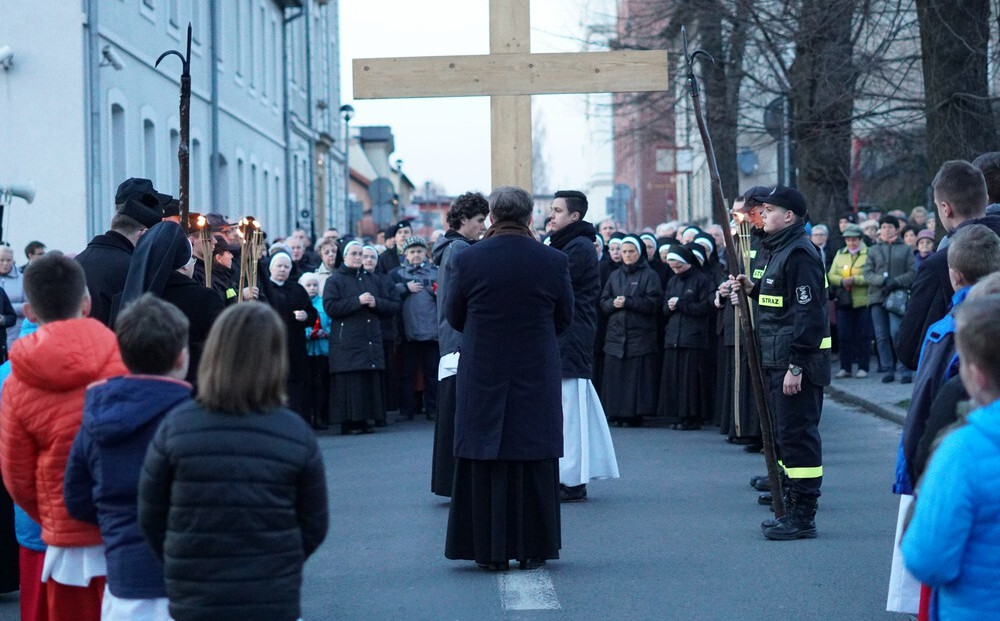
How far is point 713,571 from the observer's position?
7.79m

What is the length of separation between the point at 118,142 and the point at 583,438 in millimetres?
14832

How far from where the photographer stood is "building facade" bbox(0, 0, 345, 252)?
20.4m

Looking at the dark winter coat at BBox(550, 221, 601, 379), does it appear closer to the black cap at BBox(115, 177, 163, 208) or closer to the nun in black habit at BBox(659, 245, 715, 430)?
the black cap at BBox(115, 177, 163, 208)

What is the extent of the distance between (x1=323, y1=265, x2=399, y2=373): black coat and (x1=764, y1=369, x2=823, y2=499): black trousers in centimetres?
732

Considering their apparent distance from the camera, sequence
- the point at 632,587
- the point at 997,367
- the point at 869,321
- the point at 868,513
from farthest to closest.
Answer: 1. the point at 869,321
2. the point at 868,513
3. the point at 632,587
4. the point at 997,367

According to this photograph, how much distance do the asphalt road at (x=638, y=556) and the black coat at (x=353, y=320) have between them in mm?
3074

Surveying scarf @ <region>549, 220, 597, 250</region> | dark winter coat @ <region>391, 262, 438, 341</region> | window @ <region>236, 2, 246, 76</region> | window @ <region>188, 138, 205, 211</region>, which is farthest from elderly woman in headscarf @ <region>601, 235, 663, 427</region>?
window @ <region>236, 2, 246, 76</region>

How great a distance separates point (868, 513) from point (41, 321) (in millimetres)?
5988

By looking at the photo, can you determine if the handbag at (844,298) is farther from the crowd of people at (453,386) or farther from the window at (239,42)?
the window at (239,42)

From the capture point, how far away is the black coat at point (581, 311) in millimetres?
9852

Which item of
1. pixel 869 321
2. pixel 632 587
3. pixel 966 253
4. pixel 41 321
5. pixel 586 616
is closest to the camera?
pixel 41 321

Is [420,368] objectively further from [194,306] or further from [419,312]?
[194,306]

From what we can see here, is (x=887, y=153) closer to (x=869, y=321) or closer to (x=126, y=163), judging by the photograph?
(x=869, y=321)

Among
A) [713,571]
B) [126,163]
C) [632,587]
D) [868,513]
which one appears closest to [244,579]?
[632,587]
